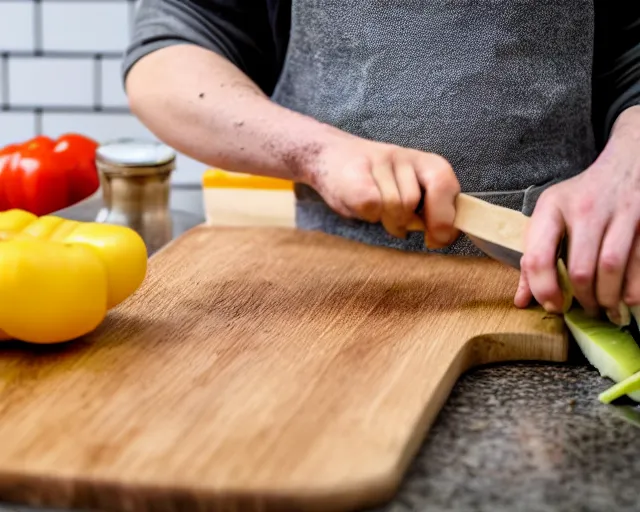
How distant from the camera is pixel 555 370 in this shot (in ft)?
2.71

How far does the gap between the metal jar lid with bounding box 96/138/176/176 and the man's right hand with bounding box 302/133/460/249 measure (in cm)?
43

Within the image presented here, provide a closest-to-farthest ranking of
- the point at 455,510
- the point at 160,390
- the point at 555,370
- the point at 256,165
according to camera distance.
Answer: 1. the point at 455,510
2. the point at 160,390
3. the point at 555,370
4. the point at 256,165

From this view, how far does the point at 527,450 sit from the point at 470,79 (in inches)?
19.8

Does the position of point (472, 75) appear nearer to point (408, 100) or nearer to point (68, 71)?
point (408, 100)

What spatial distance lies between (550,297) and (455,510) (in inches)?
12.4

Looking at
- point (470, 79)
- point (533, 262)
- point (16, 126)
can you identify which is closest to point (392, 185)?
point (533, 262)

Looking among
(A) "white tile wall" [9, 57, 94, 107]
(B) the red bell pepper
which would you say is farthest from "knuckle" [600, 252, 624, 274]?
(A) "white tile wall" [9, 57, 94, 107]

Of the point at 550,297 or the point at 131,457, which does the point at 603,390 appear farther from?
the point at 131,457

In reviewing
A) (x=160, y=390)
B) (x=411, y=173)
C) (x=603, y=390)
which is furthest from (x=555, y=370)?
(x=160, y=390)

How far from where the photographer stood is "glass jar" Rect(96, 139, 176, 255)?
1.25m

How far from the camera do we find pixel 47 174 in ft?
4.32

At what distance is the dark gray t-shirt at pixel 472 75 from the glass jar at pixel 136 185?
0.56 feet

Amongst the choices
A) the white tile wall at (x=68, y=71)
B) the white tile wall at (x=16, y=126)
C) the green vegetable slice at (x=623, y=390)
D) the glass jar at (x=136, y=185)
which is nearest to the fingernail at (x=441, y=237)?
the green vegetable slice at (x=623, y=390)

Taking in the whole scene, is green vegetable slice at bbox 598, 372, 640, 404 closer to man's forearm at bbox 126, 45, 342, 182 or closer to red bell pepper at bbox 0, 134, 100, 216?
man's forearm at bbox 126, 45, 342, 182
